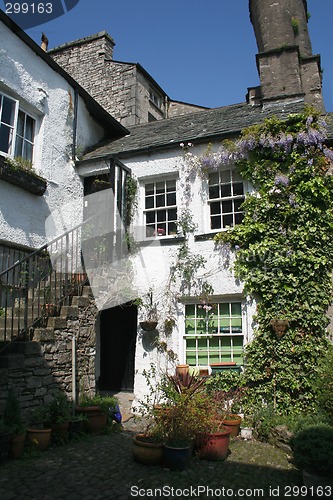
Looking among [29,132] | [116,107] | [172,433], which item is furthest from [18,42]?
[172,433]

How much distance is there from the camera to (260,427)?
259 inches

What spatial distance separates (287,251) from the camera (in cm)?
766

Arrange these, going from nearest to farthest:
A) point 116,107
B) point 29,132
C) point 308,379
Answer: point 308,379 < point 29,132 < point 116,107

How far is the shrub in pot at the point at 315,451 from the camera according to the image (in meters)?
4.44

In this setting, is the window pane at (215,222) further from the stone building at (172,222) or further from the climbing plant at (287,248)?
the climbing plant at (287,248)

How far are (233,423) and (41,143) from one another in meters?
7.29

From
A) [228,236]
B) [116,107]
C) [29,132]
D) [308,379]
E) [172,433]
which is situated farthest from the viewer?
[116,107]

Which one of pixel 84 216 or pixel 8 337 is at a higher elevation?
pixel 84 216

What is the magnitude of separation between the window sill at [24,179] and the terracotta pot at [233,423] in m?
6.05

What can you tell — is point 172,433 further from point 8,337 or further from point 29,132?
point 29,132

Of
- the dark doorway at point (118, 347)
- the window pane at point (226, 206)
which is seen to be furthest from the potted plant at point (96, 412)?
the window pane at point (226, 206)

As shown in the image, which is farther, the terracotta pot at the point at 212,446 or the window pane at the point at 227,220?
the window pane at the point at 227,220

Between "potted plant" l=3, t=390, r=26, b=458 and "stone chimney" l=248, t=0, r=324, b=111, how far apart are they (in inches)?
360

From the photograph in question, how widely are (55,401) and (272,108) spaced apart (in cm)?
851
